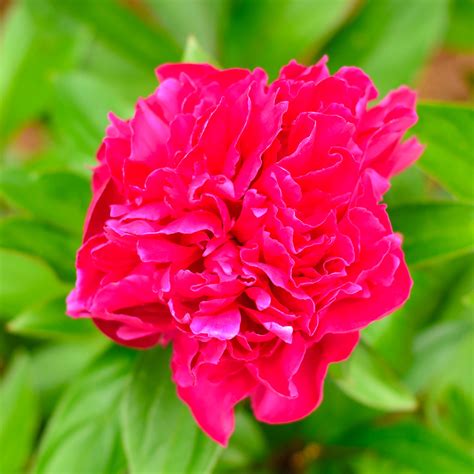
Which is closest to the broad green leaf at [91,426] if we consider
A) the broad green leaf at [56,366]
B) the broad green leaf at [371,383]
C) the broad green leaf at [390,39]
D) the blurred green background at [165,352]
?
the blurred green background at [165,352]

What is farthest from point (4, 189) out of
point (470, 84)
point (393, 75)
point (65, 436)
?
point (470, 84)

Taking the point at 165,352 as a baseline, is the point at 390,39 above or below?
above

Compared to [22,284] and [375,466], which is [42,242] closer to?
[22,284]

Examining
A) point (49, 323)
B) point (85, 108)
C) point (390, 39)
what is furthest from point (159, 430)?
point (390, 39)

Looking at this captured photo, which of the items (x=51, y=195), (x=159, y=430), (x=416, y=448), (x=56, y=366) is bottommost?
(x=56, y=366)

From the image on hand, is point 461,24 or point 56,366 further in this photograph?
point 461,24

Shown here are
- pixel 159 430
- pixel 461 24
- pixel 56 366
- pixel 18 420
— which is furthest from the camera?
pixel 461 24

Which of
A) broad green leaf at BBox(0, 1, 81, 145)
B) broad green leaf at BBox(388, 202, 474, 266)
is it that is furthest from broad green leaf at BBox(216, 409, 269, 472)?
broad green leaf at BBox(0, 1, 81, 145)
